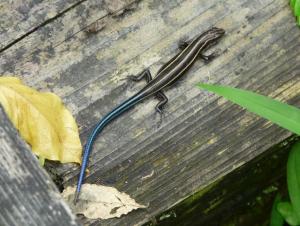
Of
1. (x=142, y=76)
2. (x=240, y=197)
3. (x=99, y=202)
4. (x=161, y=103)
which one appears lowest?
(x=240, y=197)

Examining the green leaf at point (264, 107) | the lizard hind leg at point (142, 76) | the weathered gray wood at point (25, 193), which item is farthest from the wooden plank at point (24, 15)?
the weathered gray wood at point (25, 193)

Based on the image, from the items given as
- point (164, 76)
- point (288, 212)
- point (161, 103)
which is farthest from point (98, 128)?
point (288, 212)

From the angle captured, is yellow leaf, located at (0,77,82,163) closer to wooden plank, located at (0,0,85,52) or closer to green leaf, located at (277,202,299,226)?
wooden plank, located at (0,0,85,52)

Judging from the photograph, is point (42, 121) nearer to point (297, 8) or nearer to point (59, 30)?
point (59, 30)

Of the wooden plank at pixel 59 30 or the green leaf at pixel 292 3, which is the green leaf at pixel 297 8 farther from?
the wooden plank at pixel 59 30

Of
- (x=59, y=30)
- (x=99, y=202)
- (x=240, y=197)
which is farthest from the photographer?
(x=240, y=197)

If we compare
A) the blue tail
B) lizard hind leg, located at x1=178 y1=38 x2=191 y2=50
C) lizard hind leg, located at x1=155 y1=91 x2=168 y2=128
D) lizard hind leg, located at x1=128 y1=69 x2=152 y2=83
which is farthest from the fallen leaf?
lizard hind leg, located at x1=178 y1=38 x2=191 y2=50
